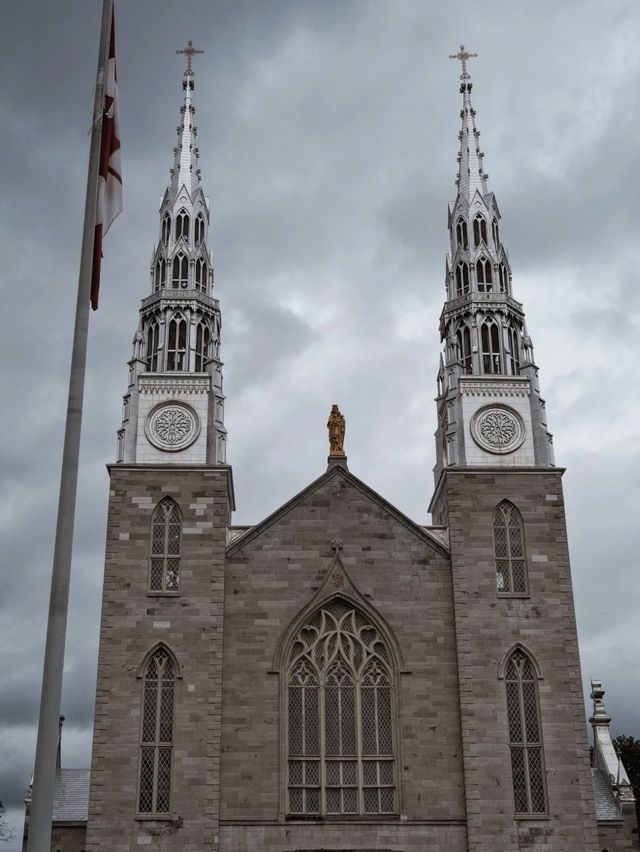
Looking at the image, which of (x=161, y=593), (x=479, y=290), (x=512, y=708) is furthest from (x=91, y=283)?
(x=479, y=290)

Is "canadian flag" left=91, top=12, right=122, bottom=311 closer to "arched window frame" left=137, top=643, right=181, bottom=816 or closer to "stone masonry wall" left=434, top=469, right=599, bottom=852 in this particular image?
"arched window frame" left=137, top=643, right=181, bottom=816

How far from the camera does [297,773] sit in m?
34.4

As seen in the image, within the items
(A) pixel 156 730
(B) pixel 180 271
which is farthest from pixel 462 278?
(A) pixel 156 730

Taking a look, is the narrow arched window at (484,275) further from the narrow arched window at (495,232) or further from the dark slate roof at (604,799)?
the dark slate roof at (604,799)

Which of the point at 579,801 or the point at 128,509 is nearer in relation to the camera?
the point at 579,801

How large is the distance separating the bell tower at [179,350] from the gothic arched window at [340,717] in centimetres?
703

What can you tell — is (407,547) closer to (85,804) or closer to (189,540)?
(189,540)

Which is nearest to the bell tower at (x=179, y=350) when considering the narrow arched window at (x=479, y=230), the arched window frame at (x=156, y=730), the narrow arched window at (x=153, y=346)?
the narrow arched window at (x=153, y=346)

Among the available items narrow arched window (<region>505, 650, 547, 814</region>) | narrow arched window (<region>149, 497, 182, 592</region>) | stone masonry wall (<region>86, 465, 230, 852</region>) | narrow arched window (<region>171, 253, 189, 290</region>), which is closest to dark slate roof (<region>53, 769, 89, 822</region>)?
stone masonry wall (<region>86, 465, 230, 852</region>)

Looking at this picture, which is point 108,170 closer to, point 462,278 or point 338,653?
point 338,653

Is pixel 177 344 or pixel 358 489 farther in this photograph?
pixel 177 344

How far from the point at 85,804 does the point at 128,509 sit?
35.1 feet

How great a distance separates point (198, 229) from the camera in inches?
1713

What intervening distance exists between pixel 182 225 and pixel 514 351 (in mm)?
13234
